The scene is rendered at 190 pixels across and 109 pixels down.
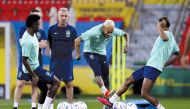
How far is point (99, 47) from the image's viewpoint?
55.1ft

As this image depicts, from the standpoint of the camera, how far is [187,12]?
26.5 metres

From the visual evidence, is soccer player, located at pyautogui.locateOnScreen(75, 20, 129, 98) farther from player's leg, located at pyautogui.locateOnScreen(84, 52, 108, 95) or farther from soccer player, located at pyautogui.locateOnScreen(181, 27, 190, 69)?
soccer player, located at pyautogui.locateOnScreen(181, 27, 190, 69)

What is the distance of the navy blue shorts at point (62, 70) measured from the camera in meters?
16.6

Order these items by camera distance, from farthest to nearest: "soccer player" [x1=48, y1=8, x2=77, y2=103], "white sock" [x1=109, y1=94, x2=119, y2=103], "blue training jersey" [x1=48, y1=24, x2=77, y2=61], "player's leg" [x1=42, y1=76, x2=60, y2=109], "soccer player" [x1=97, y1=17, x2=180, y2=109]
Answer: "blue training jersey" [x1=48, y1=24, x2=77, y2=61]
"soccer player" [x1=48, y1=8, x2=77, y2=103]
"player's leg" [x1=42, y1=76, x2=60, y2=109]
"white sock" [x1=109, y1=94, x2=119, y2=103]
"soccer player" [x1=97, y1=17, x2=180, y2=109]

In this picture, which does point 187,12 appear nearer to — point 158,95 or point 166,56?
point 158,95

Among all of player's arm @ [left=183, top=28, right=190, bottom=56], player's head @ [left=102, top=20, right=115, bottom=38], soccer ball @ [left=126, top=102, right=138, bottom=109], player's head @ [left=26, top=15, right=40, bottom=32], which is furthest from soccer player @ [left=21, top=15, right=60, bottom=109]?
player's arm @ [left=183, top=28, right=190, bottom=56]

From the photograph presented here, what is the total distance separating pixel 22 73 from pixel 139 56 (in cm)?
1034

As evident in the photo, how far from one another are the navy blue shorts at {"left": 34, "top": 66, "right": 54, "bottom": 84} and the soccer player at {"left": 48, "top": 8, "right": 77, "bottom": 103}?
1.23 meters

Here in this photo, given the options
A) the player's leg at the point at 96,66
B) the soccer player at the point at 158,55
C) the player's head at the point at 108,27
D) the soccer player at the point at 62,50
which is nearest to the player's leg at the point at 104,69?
the player's leg at the point at 96,66

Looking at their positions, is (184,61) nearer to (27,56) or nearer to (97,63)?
(97,63)

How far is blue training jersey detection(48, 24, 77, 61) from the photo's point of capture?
657 inches

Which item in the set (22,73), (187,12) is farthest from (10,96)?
(22,73)

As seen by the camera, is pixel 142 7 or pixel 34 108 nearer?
pixel 34 108

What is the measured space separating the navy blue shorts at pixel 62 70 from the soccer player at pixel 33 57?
0.99 meters
